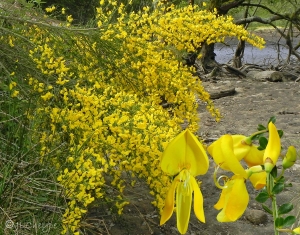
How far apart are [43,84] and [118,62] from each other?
2.15ft

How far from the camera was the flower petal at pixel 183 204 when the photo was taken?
0.53 meters

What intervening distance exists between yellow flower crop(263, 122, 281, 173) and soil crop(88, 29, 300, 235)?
5.54ft

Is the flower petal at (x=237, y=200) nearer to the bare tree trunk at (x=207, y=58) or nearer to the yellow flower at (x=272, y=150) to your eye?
the yellow flower at (x=272, y=150)

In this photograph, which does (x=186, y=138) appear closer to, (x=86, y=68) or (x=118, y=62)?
(x=86, y=68)

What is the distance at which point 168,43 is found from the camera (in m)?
2.88

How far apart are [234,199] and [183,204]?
6 cm

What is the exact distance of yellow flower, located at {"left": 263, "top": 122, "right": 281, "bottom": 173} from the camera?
511 mm

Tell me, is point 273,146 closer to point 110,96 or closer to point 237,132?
point 110,96

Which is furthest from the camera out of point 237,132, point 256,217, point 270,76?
point 270,76

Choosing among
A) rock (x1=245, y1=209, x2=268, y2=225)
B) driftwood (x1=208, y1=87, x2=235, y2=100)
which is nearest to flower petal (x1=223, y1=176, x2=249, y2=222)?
rock (x1=245, y1=209, x2=268, y2=225)

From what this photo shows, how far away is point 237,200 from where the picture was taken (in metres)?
0.55

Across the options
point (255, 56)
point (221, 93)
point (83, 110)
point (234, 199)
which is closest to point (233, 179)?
point (234, 199)

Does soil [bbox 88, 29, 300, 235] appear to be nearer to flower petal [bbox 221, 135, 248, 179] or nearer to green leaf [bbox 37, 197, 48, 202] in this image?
green leaf [bbox 37, 197, 48, 202]

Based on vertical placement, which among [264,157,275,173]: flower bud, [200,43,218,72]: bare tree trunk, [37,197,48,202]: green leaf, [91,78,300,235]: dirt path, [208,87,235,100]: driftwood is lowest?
[200,43,218,72]: bare tree trunk
